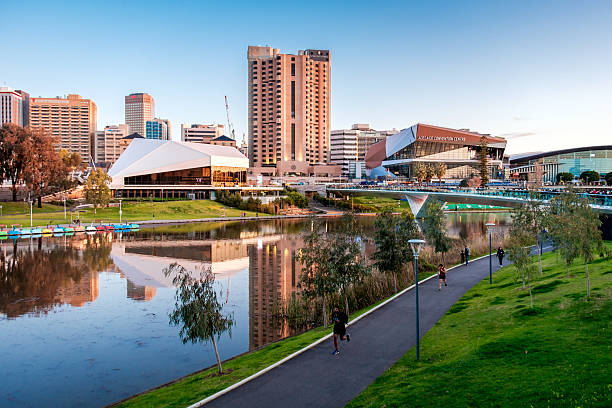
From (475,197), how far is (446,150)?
325ft

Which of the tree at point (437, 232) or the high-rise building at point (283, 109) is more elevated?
the high-rise building at point (283, 109)

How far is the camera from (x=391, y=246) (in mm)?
27859

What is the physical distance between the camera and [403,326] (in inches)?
746

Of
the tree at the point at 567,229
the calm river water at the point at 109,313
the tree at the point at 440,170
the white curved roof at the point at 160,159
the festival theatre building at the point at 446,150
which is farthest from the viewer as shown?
the festival theatre building at the point at 446,150

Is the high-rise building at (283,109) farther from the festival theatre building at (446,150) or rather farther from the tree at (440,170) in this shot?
the tree at (440,170)

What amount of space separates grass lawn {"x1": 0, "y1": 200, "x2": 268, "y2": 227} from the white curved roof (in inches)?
546

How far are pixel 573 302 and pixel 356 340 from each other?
27.0ft

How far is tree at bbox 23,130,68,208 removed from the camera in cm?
7719

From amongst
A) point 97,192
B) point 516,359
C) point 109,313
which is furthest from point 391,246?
point 97,192

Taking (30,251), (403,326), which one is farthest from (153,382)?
(30,251)

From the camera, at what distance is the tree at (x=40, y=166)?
77188 millimetres

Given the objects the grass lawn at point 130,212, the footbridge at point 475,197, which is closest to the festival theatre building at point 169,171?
the grass lawn at point 130,212

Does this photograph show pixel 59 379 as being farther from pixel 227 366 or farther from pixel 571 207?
pixel 571 207

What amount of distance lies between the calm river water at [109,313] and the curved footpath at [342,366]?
4.93 metres
